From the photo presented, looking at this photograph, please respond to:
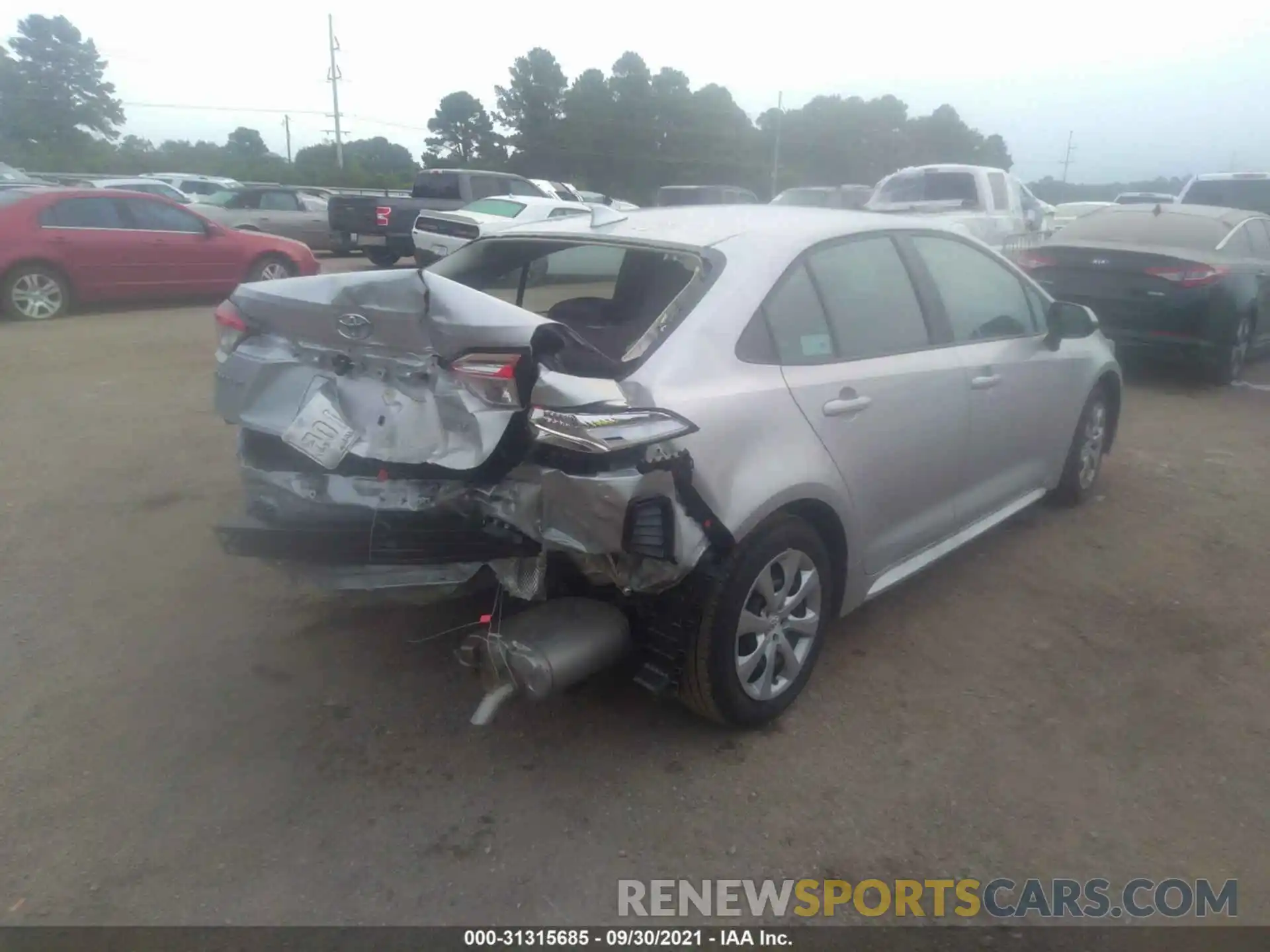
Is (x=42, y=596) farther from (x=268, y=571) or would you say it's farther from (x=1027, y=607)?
(x=1027, y=607)

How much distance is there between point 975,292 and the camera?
14.6ft

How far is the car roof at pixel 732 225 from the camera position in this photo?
354 centimetres

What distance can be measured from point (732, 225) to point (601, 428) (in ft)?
4.26

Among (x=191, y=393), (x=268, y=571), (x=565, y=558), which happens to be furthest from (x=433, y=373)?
(x=191, y=393)

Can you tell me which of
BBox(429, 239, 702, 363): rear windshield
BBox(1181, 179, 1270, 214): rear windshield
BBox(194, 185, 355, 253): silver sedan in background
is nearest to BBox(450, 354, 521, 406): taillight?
BBox(429, 239, 702, 363): rear windshield

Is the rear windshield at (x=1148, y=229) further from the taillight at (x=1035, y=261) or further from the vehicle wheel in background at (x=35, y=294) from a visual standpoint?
the vehicle wheel in background at (x=35, y=294)

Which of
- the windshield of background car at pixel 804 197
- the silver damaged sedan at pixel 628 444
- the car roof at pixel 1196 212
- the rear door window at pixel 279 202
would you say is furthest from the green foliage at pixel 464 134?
the silver damaged sedan at pixel 628 444

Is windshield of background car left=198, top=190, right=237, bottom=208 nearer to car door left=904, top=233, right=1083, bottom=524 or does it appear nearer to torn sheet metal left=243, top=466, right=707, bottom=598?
car door left=904, top=233, right=1083, bottom=524

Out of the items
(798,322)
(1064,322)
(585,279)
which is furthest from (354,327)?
(1064,322)

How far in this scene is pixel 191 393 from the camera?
7816mm

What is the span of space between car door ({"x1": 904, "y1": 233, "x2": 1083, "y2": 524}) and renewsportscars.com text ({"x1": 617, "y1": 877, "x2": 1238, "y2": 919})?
185cm

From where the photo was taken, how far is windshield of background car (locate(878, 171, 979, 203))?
12836mm
